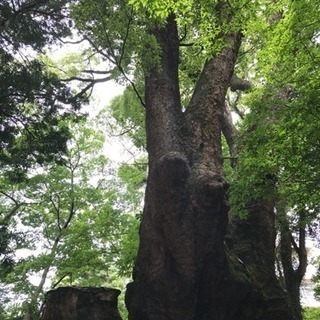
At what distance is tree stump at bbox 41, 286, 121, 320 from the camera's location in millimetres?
5586

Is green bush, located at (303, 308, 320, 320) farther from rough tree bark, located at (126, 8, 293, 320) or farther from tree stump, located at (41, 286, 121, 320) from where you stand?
tree stump, located at (41, 286, 121, 320)

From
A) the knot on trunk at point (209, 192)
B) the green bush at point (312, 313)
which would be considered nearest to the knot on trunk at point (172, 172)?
the knot on trunk at point (209, 192)

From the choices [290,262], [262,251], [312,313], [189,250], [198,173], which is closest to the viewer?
[189,250]

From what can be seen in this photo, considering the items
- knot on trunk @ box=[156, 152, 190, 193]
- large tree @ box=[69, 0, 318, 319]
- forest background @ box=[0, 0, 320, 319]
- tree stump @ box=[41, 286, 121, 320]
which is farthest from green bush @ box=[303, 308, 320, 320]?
knot on trunk @ box=[156, 152, 190, 193]

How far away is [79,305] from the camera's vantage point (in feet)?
18.5

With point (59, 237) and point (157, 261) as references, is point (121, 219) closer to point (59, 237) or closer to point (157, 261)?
point (59, 237)

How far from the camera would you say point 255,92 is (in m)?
8.22

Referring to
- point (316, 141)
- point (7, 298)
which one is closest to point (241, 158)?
point (316, 141)

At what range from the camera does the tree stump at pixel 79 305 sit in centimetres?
559

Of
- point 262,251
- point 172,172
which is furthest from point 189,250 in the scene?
point 262,251

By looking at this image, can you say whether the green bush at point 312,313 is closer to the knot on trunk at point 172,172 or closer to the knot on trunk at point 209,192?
the knot on trunk at point 209,192

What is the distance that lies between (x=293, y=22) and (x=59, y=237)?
11.8 m

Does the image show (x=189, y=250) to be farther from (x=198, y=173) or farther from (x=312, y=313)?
(x=312, y=313)

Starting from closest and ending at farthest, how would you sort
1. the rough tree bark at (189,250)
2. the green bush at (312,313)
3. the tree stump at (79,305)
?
the rough tree bark at (189,250) < the tree stump at (79,305) < the green bush at (312,313)
